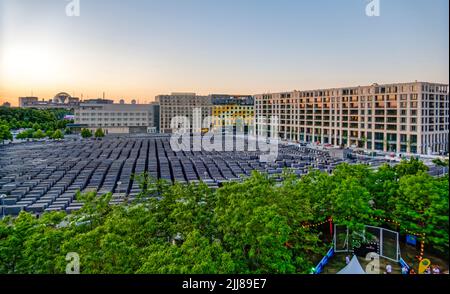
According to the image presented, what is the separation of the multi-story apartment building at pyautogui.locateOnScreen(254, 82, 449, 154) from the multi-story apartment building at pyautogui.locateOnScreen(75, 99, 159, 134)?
658 inches

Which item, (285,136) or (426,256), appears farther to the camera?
(285,136)

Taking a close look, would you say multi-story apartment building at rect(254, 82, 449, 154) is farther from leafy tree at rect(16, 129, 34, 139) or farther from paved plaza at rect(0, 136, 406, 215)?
leafy tree at rect(16, 129, 34, 139)

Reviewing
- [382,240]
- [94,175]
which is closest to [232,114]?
[94,175]

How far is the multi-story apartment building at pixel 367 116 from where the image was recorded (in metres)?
22.7

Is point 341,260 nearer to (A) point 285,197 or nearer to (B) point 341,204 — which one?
(B) point 341,204

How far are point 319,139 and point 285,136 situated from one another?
4792 millimetres

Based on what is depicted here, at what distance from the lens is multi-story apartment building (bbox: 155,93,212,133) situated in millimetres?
44438

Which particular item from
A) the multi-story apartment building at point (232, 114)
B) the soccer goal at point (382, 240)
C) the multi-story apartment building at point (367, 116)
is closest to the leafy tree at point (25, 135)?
the multi-story apartment building at point (232, 114)

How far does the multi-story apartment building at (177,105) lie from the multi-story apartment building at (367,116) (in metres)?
11.4

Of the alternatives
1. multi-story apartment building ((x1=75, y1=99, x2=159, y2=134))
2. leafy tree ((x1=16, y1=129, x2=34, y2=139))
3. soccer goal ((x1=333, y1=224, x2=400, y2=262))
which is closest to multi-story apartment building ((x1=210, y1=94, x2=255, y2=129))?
multi-story apartment building ((x1=75, y1=99, x2=159, y2=134))

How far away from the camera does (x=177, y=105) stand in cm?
4525
